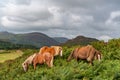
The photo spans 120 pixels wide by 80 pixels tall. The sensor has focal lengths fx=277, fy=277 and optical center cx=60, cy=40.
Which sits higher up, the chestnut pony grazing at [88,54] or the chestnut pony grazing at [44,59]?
the chestnut pony grazing at [88,54]

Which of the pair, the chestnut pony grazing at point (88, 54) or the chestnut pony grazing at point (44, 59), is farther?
the chestnut pony grazing at point (44, 59)

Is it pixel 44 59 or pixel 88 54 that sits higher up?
pixel 88 54

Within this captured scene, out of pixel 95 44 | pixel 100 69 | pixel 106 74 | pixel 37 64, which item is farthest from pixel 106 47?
pixel 106 74

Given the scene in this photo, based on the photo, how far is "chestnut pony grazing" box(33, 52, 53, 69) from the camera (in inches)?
749

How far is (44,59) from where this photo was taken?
19.2 metres

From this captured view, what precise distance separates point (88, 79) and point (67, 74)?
0.94 m

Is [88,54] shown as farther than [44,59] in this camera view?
No

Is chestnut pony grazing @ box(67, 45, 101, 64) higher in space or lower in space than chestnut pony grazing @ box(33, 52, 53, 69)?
higher

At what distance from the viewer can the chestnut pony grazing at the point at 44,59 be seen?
1902cm

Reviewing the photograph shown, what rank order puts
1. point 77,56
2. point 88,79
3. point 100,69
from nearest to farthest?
point 88,79, point 100,69, point 77,56

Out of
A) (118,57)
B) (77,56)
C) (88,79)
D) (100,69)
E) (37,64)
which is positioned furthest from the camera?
(37,64)

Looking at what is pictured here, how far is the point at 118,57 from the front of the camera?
54.7ft

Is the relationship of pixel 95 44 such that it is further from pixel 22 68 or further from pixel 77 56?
pixel 22 68

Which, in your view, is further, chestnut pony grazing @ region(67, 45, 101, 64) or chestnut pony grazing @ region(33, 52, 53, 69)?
chestnut pony grazing @ region(33, 52, 53, 69)
